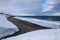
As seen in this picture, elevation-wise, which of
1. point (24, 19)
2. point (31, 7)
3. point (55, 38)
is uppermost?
point (31, 7)

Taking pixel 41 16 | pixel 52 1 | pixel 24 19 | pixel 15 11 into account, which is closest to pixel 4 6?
pixel 15 11

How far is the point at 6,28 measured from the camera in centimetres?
116

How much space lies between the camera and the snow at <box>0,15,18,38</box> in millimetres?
1149

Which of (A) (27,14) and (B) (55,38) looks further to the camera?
(A) (27,14)

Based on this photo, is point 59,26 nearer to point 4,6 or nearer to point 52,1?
point 52,1

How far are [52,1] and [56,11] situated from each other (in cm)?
12

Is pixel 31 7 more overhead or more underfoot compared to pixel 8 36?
more overhead

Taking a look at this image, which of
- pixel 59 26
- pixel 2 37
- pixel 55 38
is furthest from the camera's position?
pixel 59 26

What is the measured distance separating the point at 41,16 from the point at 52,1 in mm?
199

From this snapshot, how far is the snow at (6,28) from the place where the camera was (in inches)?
45.3

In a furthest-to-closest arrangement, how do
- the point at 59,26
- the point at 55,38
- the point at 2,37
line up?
the point at 59,26
the point at 2,37
the point at 55,38

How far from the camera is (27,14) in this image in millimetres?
1261

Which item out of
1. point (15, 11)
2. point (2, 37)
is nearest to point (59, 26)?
point (15, 11)

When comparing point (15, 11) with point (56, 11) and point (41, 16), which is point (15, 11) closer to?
point (41, 16)
